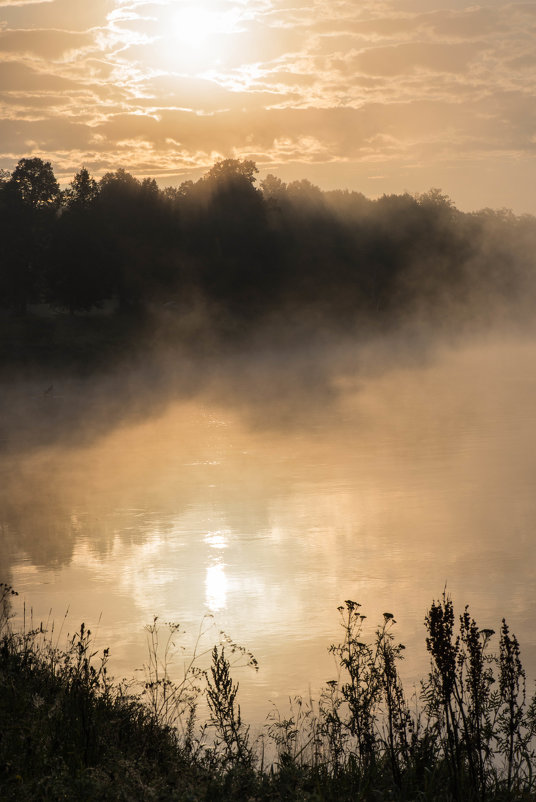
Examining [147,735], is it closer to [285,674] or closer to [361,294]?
[285,674]

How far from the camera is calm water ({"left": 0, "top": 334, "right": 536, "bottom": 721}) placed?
14102mm

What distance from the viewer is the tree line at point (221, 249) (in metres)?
78.8

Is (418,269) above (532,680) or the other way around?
above

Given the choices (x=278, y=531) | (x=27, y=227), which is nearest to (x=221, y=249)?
(x=27, y=227)

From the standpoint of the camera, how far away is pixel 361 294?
4540 inches

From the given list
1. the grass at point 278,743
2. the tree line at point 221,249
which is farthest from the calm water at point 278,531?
the tree line at point 221,249

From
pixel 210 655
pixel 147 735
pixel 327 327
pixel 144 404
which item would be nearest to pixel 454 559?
pixel 210 655

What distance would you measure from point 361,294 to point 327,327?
8926 mm

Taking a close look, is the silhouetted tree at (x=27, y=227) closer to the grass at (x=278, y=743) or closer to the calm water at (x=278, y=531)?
the calm water at (x=278, y=531)

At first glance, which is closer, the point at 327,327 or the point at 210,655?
the point at 210,655

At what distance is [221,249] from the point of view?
306 ft

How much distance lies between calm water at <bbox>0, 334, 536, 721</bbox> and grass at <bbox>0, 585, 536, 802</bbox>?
4.97 feet

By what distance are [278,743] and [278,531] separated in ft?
37.2

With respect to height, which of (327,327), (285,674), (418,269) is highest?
(418,269)
